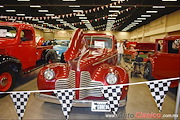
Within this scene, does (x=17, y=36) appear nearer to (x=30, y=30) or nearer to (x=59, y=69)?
(x=30, y=30)

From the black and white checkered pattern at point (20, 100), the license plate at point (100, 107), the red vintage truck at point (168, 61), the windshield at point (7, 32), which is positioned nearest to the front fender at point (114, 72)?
the license plate at point (100, 107)

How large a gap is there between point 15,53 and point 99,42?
2566mm

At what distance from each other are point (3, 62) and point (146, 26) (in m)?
22.1

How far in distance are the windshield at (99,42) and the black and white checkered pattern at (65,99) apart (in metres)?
2.11

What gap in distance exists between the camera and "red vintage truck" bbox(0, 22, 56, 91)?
3713 millimetres

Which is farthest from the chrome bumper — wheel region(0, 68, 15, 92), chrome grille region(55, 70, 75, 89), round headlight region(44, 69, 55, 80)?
wheel region(0, 68, 15, 92)

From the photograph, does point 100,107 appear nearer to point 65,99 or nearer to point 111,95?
point 111,95

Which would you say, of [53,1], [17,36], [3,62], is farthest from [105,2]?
[3,62]

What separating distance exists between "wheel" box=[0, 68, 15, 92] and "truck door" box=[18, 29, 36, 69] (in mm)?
826

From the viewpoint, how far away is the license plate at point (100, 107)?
239 centimetres

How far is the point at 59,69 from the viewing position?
304cm

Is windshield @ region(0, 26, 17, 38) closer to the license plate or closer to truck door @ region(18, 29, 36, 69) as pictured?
truck door @ region(18, 29, 36, 69)

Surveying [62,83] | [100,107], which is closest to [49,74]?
[62,83]

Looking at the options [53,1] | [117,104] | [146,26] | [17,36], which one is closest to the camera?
[117,104]
